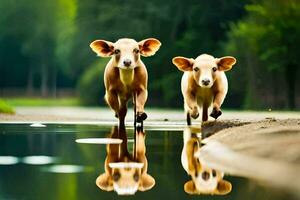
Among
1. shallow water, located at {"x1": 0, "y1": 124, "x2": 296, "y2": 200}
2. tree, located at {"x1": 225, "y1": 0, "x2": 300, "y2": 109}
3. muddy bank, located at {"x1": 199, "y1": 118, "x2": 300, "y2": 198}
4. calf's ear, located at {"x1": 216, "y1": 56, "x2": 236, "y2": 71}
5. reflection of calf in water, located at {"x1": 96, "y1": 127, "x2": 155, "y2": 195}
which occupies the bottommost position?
shallow water, located at {"x1": 0, "y1": 124, "x2": 296, "y2": 200}

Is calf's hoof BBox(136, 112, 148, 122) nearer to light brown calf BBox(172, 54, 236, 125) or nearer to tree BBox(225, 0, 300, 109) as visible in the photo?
light brown calf BBox(172, 54, 236, 125)

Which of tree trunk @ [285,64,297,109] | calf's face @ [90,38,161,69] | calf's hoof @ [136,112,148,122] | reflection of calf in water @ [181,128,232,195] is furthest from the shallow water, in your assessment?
tree trunk @ [285,64,297,109]

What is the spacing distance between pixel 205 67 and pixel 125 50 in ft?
2.46

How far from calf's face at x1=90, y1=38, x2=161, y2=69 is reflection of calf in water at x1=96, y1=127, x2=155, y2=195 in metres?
1.77

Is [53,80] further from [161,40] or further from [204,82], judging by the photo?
[204,82]

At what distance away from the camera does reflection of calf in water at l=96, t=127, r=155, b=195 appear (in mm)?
3272

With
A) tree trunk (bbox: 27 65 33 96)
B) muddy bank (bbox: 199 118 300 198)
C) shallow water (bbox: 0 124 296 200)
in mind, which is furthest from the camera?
tree trunk (bbox: 27 65 33 96)

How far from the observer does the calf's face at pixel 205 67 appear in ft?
23.2

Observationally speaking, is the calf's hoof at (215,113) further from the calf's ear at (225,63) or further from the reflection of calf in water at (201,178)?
the reflection of calf in water at (201,178)

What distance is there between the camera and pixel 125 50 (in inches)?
291

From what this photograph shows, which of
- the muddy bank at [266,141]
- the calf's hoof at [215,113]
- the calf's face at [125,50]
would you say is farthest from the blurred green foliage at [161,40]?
the muddy bank at [266,141]

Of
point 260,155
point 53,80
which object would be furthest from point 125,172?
point 53,80

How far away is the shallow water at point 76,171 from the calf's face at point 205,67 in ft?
1.88

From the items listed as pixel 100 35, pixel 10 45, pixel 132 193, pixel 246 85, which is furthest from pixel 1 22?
pixel 132 193
